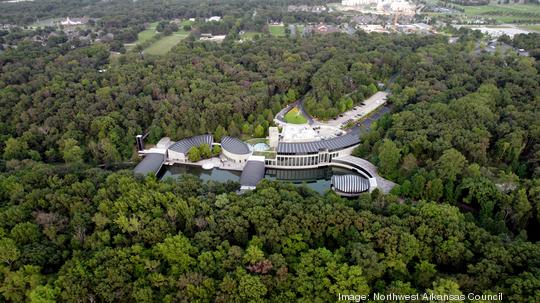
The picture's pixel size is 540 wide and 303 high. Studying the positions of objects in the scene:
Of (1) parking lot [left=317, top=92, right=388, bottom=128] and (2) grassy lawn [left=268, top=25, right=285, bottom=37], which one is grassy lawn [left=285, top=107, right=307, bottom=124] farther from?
(2) grassy lawn [left=268, top=25, right=285, bottom=37]

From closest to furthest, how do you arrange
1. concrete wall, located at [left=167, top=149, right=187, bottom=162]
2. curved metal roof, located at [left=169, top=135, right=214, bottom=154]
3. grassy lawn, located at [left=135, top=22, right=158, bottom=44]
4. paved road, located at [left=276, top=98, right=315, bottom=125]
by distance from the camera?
1. concrete wall, located at [left=167, top=149, right=187, bottom=162]
2. curved metal roof, located at [left=169, top=135, right=214, bottom=154]
3. paved road, located at [left=276, top=98, right=315, bottom=125]
4. grassy lawn, located at [left=135, top=22, right=158, bottom=44]

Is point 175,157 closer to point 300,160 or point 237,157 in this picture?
point 237,157

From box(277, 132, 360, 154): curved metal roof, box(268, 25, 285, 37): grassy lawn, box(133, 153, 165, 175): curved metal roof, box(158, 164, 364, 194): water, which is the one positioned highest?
box(268, 25, 285, 37): grassy lawn

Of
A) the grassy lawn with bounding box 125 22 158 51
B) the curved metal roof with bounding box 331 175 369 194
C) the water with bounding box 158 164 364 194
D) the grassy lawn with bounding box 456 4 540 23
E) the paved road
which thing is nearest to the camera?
the curved metal roof with bounding box 331 175 369 194

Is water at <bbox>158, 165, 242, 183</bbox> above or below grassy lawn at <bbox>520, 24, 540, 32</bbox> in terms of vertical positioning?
below

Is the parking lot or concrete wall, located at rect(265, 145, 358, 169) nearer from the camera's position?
concrete wall, located at rect(265, 145, 358, 169)

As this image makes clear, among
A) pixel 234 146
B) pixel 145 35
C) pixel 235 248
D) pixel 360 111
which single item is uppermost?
pixel 145 35

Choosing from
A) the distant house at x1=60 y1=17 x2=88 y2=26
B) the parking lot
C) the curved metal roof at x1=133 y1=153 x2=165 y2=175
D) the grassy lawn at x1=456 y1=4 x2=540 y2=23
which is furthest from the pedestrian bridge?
the grassy lawn at x1=456 y1=4 x2=540 y2=23

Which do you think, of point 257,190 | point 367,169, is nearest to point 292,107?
point 367,169
